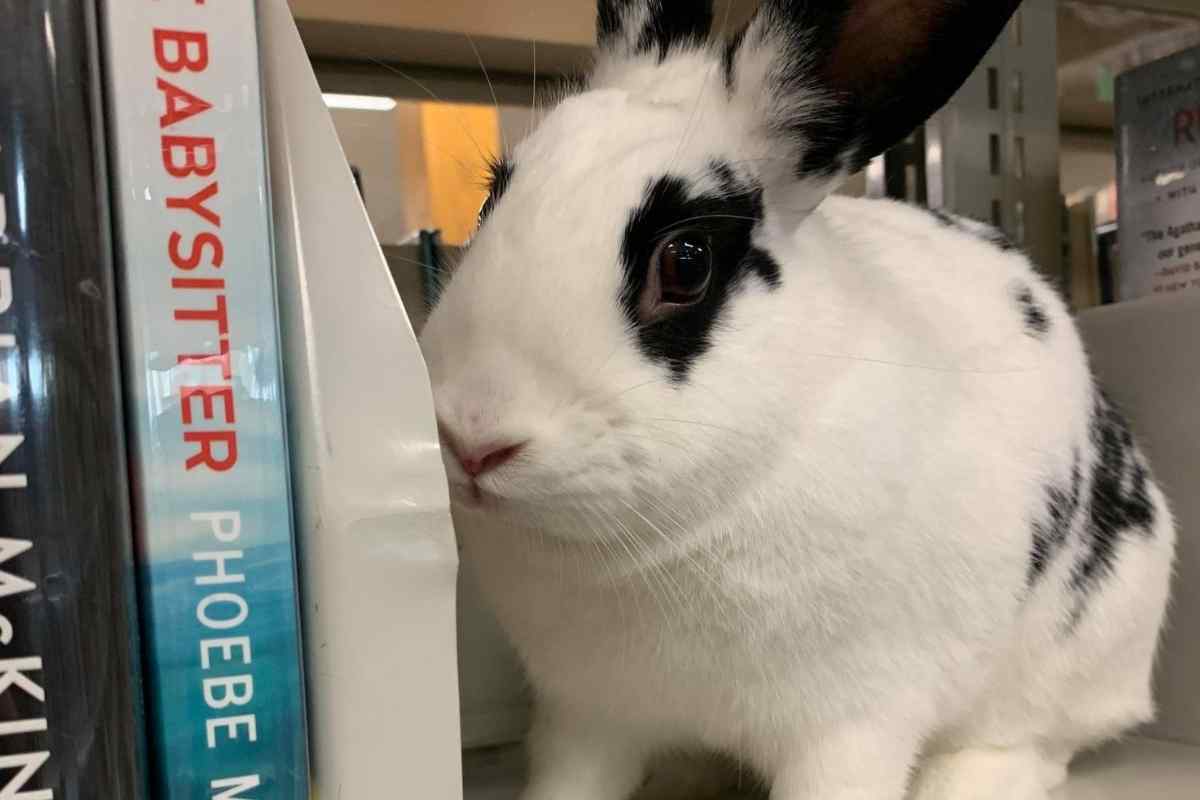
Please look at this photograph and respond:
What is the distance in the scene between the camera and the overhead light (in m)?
1.16

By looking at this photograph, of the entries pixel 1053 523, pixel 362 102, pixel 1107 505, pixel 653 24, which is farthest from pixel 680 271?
pixel 362 102

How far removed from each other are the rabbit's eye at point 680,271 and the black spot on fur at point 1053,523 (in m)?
0.33

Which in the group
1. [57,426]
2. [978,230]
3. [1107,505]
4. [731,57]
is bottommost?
[1107,505]

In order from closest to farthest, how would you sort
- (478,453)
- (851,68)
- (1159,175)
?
(478,453), (851,68), (1159,175)

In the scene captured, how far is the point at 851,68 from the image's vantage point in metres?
0.68

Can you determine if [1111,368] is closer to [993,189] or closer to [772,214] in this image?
[993,189]

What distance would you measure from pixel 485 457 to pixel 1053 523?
0.46m

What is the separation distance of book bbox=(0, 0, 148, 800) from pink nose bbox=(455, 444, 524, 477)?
171 millimetres

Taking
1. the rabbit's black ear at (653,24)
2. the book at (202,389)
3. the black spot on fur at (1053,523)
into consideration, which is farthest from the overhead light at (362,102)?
the black spot on fur at (1053,523)

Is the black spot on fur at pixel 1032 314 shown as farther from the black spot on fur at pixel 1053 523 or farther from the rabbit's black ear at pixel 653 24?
the rabbit's black ear at pixel 653 24

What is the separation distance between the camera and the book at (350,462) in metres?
0.54

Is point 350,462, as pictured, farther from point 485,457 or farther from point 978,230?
point 978,230

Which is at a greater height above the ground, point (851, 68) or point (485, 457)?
point (851, 68)

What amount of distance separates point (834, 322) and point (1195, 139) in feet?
2.04
